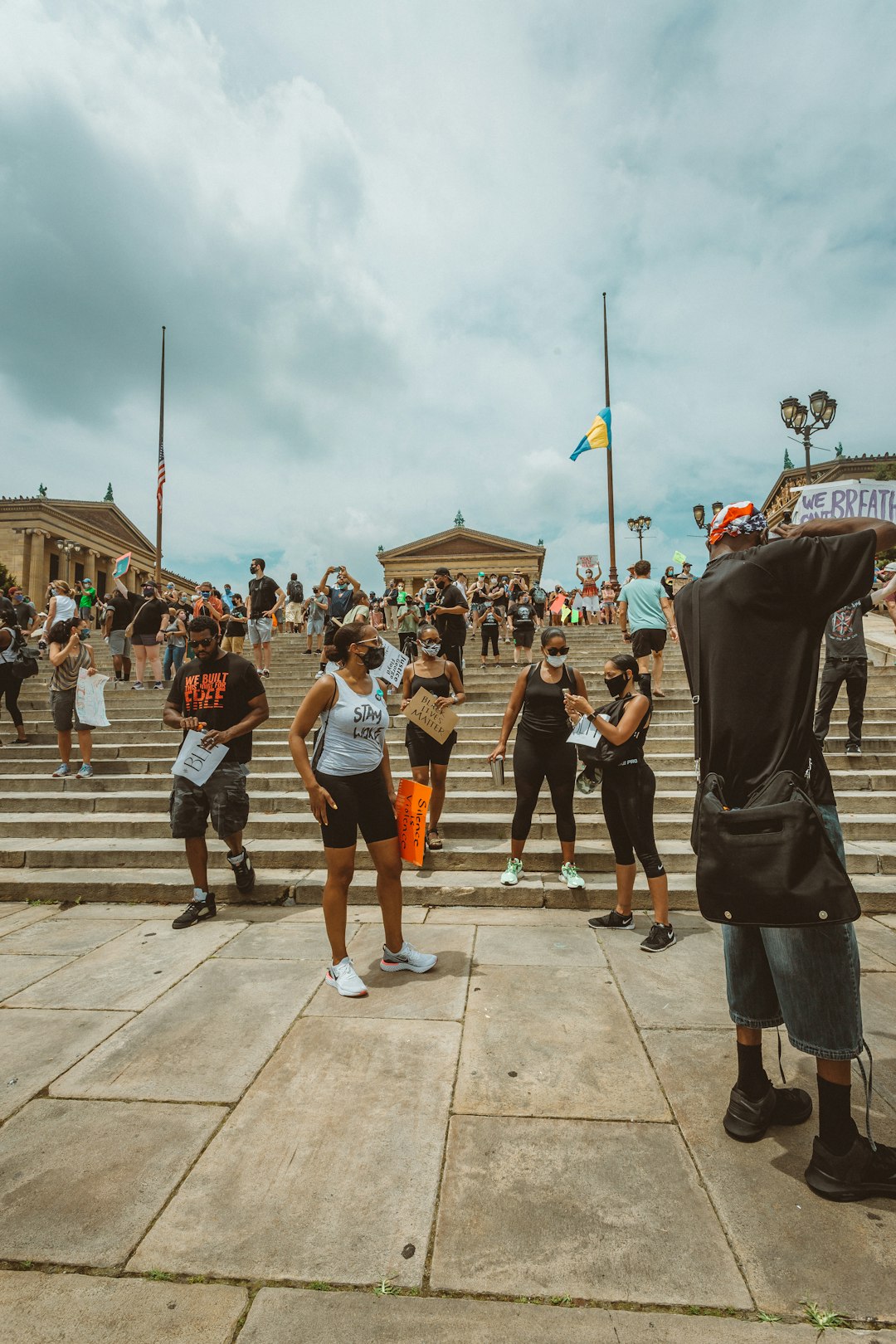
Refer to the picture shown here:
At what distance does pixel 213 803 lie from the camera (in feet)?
16.8

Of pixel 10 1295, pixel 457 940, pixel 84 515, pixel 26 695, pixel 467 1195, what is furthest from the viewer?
pixel 84 515

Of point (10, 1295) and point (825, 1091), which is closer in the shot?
point (10, 1295)

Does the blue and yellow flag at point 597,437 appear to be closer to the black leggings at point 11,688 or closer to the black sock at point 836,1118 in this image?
the black leggings at point 11,688

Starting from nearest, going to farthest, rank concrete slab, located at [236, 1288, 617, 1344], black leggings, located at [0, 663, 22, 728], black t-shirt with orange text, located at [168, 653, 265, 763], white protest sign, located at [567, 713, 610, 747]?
concrete slab, located at [236, 1288, 617, 1344] < white protest sign, located at [567, 713, 610, 747] < black t-shirt with orange text, located at [168, 653, 265, 763] < black leggings, located at [0, 663, 22, 728]

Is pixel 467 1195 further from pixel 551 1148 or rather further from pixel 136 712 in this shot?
pixel 136 712

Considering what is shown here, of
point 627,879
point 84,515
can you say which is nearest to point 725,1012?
point 627,879

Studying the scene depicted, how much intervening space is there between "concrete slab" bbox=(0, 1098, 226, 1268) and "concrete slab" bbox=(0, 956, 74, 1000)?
1466 mm

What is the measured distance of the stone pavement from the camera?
6.00 ft

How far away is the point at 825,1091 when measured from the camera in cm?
220

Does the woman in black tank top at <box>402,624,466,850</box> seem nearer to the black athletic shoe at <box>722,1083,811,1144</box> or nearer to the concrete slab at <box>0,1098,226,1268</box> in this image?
the concrete slab at <box>0,1098,226,1268</box>

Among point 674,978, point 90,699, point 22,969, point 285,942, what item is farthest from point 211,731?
point 674,978

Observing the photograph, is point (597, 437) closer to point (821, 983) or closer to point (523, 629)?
point (523, 629)

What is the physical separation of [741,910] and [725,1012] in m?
1.76

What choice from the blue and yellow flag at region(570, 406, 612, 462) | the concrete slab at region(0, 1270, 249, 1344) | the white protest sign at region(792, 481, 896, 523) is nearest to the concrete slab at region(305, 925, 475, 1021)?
the concrete slab at region(0, 1270, 249, 1344)
